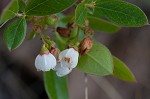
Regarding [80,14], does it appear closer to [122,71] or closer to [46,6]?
[46,6]

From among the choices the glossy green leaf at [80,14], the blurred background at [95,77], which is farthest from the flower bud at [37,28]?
the blurred background at [95,77]

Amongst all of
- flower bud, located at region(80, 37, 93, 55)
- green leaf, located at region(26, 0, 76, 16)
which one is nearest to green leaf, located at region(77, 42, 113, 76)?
flower bud, located at region(80, 37, 93, 55)

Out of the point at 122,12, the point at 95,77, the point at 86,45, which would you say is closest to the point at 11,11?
the point at 86,45

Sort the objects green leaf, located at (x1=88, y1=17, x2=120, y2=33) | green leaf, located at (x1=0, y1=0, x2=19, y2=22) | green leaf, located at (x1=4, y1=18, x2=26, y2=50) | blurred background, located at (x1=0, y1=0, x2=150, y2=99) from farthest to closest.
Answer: blurred background, located at (x1=0, y1=0, x2=150, y2=99)
green leaf, located at (x1=88, y1=17, x2=120, y2=33)
green leaf, located at (x1=4, y1=18, x2=26, y2=50)
green leaf, located at (x1=0, y1=0, x2=19, y2=22)

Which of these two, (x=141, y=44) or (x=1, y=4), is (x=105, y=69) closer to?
(x=1, y=4)

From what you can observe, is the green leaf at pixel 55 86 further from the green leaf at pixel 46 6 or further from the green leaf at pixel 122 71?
the green leaf at pixel 46 6

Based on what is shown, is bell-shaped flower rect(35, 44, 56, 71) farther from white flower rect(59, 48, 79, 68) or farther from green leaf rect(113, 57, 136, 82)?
green leaf rect(113, 57, 136, 82)

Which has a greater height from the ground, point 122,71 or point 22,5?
point 22,5
